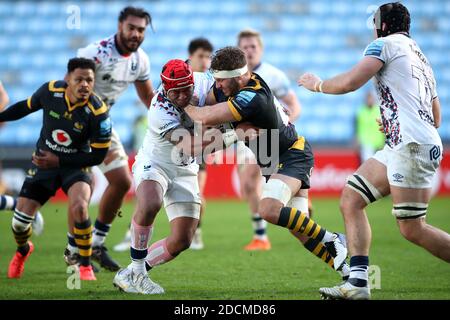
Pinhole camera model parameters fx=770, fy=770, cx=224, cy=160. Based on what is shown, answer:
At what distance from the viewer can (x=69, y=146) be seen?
7418mm

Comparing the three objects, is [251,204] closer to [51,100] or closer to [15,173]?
[51,100]

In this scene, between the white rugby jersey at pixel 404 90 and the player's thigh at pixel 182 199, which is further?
the player's thigh at pixel 182 199

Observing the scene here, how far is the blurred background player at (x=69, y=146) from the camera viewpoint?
24.0 ft

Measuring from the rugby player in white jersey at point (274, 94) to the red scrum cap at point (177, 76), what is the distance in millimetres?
3442

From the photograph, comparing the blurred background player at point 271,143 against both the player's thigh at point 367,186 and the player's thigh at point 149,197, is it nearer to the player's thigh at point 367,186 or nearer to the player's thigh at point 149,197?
the player's thigh at point 367,186

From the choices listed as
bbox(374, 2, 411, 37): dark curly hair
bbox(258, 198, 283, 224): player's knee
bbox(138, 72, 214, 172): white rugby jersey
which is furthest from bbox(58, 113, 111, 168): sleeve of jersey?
bbox(374, 2, 411, 37): dark curly hair

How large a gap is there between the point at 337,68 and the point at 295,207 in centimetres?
1417

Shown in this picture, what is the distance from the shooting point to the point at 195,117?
6.01 m

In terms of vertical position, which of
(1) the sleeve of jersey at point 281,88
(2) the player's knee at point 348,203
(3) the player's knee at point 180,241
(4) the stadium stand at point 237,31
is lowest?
(3) the player's knee at point 180,241

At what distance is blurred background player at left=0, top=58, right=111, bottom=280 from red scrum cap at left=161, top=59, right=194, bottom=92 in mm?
1451

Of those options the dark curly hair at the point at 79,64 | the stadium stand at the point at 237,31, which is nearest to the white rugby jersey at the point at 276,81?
the dark curly hair at the point at 79,64

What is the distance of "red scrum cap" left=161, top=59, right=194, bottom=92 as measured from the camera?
603 cm

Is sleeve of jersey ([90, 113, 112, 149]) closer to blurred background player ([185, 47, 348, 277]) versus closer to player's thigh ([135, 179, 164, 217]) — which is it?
player's thigh ([135, 179, 164, 217])

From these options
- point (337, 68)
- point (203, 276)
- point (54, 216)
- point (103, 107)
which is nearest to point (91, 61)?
point (103, 107)
